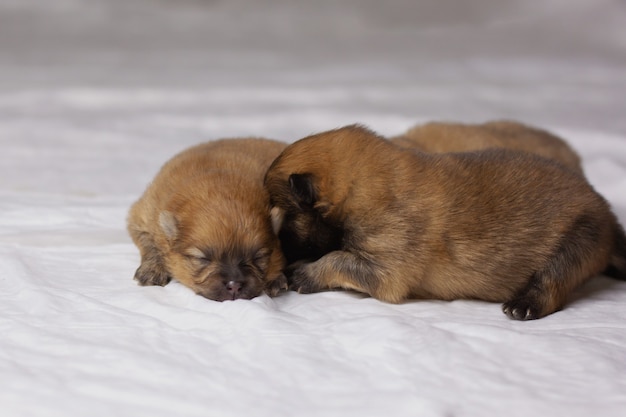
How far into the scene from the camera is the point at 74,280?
252 inches

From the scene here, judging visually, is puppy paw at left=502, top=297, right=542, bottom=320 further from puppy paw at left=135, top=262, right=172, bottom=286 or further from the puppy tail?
puppy paw at left=135, top=262, right=172, bottom=286

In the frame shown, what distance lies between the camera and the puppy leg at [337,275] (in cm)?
606

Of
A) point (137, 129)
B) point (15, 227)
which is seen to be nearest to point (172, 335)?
point (15, 227)

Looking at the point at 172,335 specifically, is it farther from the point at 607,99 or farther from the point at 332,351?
the point at 607,99

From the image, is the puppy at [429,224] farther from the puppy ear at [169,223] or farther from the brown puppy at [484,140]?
the brown puppy at [484,140]

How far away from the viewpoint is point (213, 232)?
19.5 ft

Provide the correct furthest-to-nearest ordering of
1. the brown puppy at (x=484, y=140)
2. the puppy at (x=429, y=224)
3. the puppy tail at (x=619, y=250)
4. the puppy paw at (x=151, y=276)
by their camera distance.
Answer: the brown puppy at (x=484, y=140) → the puppy tail at (x=619, y=250) → the puppy paw at (x=151, y=276) → the puppy at (x=429, y=224)

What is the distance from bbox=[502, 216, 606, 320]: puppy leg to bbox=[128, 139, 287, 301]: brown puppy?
60.8 inches

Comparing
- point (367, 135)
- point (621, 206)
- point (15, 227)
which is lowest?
point (15, 227)

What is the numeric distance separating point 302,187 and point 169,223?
2.87 ft

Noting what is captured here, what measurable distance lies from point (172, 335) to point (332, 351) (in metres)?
0.92

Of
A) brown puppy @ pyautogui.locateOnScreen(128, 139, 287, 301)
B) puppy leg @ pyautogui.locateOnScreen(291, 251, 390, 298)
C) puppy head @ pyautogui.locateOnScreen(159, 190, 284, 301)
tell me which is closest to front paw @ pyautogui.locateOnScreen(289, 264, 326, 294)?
puppy leg @ pyautogui.locateOnScreen(291, 251, 390, 298)

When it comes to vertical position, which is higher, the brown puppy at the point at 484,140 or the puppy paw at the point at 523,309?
the brown puppy at the point at 484,140

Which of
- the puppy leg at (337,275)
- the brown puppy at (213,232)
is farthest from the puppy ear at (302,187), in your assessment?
the puppy leg at (337,275)
